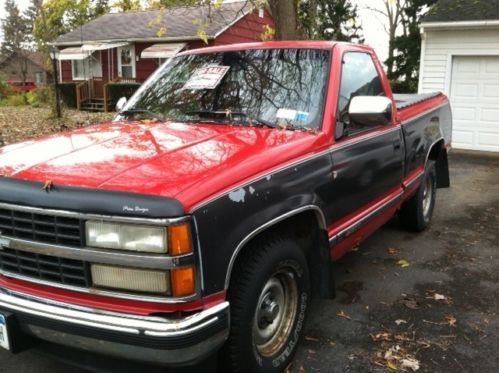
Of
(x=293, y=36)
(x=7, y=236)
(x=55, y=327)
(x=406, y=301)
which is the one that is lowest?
(x=406, y=301)

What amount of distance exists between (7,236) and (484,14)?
39.0ft

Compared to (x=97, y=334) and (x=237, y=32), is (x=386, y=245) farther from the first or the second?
(x=237, y=32)

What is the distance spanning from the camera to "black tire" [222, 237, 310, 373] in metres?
2.59

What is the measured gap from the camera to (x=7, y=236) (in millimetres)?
2525

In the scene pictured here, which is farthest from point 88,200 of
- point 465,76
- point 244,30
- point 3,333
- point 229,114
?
point 244,30

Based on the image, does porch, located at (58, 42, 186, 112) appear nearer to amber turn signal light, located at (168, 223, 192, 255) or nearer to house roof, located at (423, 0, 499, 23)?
house roof, located at (423, 0, 499, 23)

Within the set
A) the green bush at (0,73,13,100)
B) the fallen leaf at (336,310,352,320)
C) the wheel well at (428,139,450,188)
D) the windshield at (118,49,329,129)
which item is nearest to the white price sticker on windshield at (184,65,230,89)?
the windshield at (118,49,329,129)

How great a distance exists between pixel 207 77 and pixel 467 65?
9891mm

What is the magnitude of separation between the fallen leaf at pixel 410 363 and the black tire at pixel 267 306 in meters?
0.66

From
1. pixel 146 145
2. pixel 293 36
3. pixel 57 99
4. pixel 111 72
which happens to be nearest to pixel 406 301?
pixel 146 145

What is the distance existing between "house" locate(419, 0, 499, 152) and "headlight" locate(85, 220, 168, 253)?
11.4 metres

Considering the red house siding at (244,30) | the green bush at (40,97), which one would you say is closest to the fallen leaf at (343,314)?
the red house siding at (244,30)

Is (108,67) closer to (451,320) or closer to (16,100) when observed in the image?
(16,100)

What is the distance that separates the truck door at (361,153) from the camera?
138 inches
